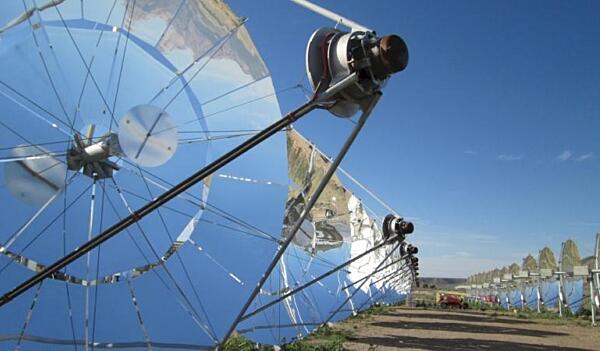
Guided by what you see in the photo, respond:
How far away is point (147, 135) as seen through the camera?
5738 mm

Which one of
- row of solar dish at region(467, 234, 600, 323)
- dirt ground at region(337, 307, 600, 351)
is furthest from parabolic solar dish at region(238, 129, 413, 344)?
row of solar dish at region(467, 234, 600, 323)

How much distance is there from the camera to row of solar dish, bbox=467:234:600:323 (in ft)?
106

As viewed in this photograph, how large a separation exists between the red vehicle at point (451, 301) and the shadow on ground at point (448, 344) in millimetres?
34037

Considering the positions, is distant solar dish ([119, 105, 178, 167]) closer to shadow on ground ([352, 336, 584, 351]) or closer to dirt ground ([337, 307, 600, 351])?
dirt ground ([337, 307, 600, 351])

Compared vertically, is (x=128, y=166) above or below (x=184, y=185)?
above

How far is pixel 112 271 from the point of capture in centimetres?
679

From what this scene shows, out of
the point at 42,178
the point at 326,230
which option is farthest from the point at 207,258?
the point at 326,230

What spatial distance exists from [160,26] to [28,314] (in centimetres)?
414

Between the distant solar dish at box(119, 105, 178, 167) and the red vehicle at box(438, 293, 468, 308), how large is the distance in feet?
175

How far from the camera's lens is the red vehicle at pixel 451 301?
54281 millimetres

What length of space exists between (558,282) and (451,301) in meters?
15.1

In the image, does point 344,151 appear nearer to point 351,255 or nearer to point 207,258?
point 207,258

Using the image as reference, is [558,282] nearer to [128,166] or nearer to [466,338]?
[466,338]

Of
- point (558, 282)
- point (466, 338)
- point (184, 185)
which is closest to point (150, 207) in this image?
point (184, 185)
